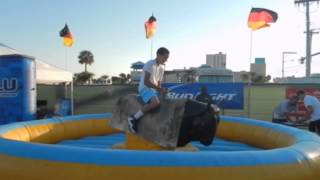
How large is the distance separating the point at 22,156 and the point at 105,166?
0.90 meters

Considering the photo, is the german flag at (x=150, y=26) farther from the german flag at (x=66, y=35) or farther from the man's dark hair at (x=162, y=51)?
the man's dark hair at (x=162, y=51)

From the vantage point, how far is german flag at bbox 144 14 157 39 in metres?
17.2

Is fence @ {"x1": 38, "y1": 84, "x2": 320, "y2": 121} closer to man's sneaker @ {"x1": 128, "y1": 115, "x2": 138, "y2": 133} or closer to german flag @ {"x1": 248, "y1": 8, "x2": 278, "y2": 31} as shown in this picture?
german flag @ {"x1": 248, "y1": 8, "x2": 278, "y2": 31}

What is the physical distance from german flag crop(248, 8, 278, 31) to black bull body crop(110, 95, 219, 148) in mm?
9448

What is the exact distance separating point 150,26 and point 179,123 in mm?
11826

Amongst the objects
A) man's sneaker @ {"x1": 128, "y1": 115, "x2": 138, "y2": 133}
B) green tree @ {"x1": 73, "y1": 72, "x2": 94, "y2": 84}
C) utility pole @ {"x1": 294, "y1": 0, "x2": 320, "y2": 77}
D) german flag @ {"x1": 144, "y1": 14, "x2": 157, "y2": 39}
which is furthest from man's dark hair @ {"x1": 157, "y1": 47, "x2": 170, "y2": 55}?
green tree @ {"x1": 73, "y1": 72, "x2": 94, "y2": 84}

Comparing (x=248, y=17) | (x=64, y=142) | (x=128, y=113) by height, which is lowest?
(x=64, y=142)

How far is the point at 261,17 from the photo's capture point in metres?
14.5

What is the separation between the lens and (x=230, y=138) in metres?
8.02

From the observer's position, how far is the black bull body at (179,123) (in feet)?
18.1

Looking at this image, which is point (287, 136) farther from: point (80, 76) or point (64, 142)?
point (80, 76)

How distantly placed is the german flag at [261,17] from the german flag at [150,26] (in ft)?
13.1

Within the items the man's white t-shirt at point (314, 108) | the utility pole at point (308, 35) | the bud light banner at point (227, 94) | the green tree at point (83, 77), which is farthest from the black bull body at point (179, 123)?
the green tree at point (83, 77)

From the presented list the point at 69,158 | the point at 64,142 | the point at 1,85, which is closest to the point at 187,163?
the point at 69,158
